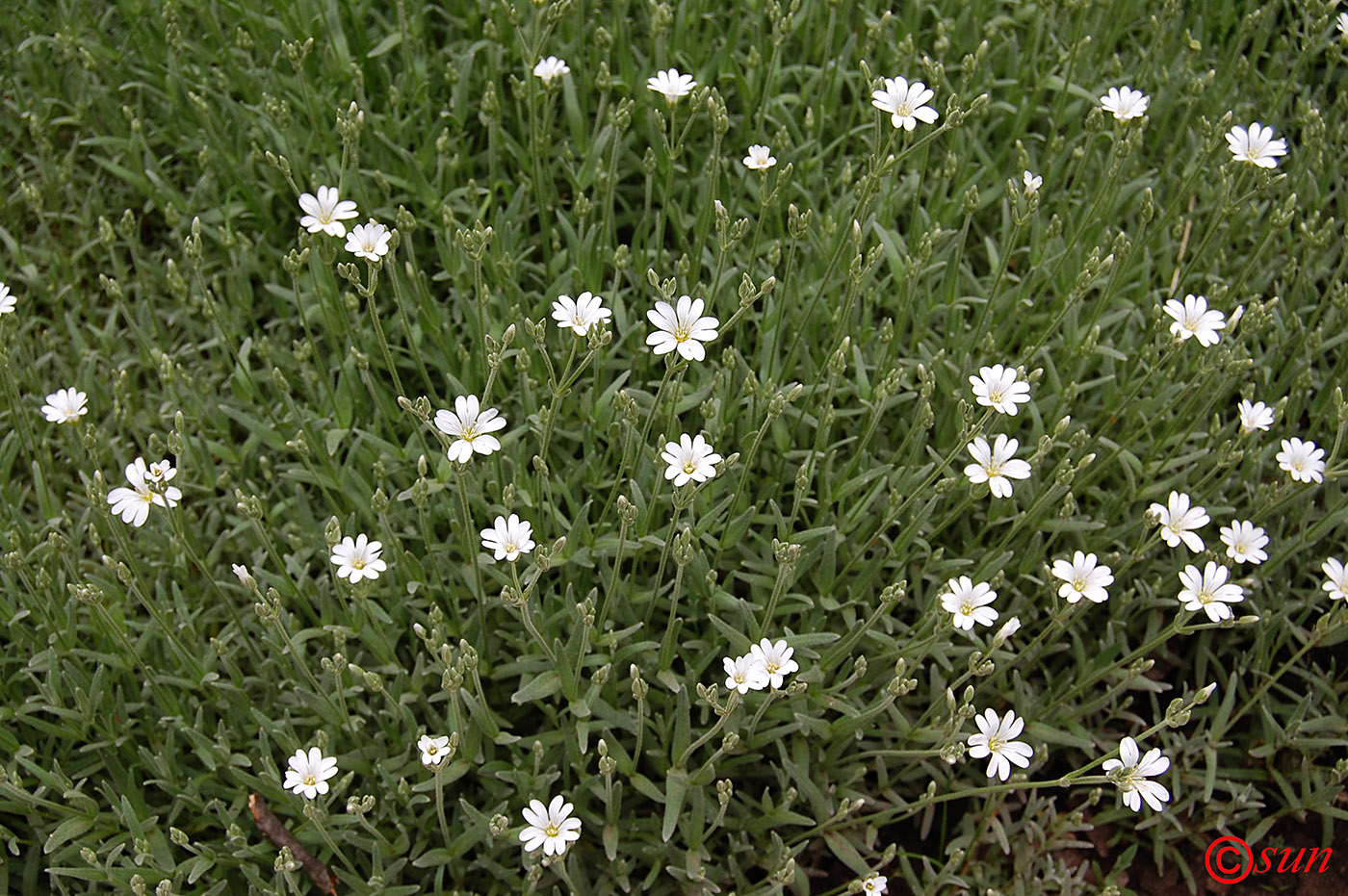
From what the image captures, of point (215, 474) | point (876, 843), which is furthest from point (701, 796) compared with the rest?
point (215, 474)

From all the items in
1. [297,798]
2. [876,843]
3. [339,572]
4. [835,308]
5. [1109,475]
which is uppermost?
[835,308]

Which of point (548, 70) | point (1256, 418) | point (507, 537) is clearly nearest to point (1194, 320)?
point (1256, 418)

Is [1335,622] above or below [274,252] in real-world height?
below

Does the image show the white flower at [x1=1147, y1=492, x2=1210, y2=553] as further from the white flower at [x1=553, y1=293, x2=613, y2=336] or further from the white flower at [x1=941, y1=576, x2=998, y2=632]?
the white flower at [x1=553, y1=293, x2=613, y2=336]

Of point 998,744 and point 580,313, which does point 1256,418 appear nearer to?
point 998,744

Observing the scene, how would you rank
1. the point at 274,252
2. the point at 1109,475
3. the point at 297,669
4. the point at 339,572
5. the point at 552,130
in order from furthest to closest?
the point at 552,130 → the point at 274,252 → the point at 1109,475 → the point at 297,669 → the point at 339,572

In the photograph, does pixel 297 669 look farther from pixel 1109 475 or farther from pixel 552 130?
pixel 1109 475

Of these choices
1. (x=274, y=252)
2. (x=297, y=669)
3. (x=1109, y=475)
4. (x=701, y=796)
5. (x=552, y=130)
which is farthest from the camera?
(x=552, y=130)
